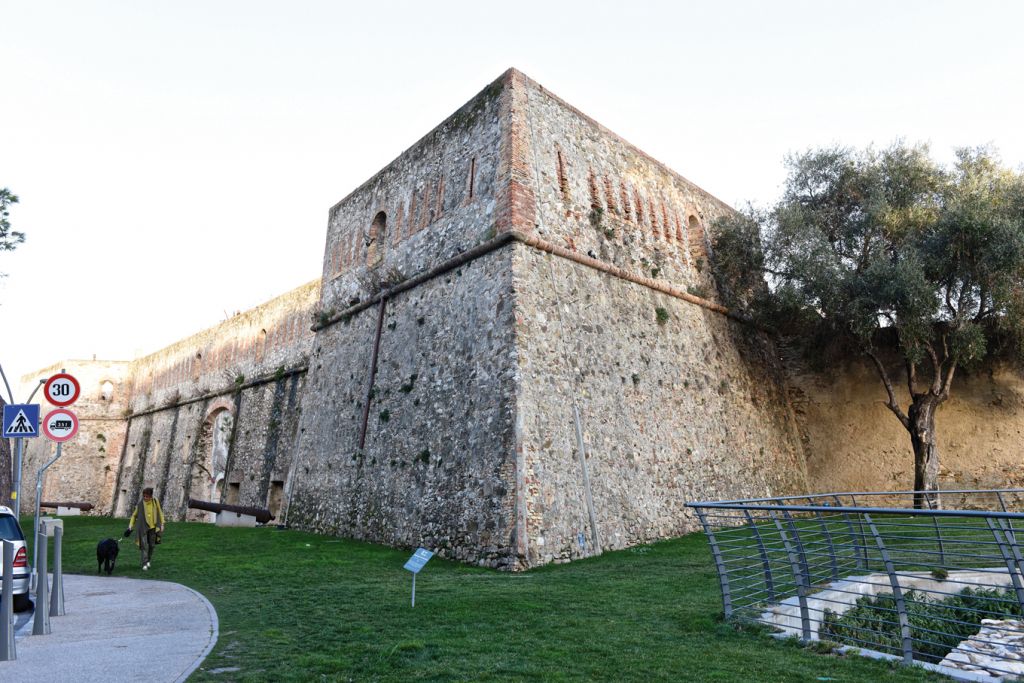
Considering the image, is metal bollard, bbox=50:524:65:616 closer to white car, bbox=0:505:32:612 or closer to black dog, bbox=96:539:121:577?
white car, bbox=0:505:32:612

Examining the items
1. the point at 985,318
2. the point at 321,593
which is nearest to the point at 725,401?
the point at 985,318

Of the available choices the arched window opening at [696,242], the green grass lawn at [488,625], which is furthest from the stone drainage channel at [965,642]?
the arched window opening at [696,242]

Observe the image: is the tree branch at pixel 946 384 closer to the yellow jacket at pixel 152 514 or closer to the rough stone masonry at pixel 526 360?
the rough stone masonry at pixel 526 360

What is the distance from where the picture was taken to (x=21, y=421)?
297 inches

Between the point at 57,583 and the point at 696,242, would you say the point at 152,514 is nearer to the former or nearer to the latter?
the point at 57,583

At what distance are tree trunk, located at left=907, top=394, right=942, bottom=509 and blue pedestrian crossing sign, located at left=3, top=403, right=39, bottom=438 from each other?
1612 cm

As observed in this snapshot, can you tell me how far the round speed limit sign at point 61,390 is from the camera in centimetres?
762

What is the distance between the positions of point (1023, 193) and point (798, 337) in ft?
19.2

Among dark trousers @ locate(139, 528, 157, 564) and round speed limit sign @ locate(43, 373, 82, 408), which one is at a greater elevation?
round speed limit sign @ locate(43, 373, 82, 408)

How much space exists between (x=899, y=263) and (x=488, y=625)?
1245cm

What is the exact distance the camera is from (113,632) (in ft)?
19.6

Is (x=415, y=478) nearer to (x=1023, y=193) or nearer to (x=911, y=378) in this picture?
(x=911, y=378)

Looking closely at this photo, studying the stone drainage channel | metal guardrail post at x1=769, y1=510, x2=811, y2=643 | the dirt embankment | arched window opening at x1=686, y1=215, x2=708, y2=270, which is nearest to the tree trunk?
the dirt embankment

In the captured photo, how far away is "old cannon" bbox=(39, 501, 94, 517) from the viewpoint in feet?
103
